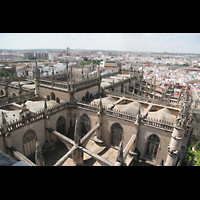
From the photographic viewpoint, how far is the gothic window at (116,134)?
2109cm

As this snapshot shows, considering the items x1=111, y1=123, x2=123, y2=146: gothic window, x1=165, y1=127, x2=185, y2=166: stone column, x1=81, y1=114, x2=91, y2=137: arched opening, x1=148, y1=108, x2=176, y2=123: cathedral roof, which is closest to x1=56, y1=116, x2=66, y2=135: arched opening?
x1=81, y1=114, x2=91, y2=137: arched opening

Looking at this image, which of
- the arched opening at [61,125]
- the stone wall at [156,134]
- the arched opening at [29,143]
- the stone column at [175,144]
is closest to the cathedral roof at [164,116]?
the stone wall at [156,134]

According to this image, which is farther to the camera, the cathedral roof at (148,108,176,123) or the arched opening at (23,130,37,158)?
the cathedral roof at (148,108,176,123)

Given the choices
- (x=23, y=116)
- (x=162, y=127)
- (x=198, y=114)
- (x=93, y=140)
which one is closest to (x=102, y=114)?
(x=93, y=140)

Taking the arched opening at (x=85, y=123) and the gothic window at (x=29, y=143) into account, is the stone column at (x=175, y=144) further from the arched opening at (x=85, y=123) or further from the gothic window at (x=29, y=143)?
the gothic window at (x=29, y=143)

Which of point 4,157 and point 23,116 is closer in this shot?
point 4,157

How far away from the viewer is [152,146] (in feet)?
61.6

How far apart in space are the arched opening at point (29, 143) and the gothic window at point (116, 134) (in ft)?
35.0

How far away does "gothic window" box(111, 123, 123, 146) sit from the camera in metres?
21.1

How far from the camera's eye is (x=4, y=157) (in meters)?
4.26

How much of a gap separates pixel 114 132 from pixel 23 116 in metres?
12.2

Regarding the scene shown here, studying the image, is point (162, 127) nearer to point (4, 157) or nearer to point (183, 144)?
point (183, 144)

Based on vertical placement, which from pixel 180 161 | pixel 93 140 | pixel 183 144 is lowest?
pixel 93 140

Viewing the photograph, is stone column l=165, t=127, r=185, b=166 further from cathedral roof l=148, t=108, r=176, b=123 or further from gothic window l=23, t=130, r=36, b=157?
gothic window l=23, t=130, r=36, b=157
